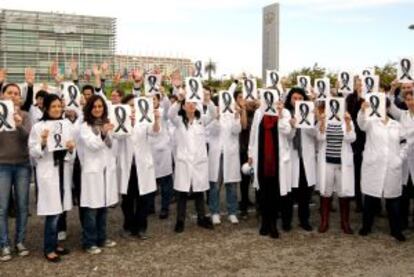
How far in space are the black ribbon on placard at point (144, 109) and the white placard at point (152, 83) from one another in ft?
3.63

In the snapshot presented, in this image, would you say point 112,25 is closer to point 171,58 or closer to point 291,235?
point 171,58

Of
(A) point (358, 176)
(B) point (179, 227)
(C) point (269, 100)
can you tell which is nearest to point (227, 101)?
(C) point (269, 100)

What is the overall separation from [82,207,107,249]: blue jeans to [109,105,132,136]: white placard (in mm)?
1019

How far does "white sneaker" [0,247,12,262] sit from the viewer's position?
5748 mm

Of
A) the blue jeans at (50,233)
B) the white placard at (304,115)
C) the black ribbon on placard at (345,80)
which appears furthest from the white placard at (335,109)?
the blue jeans at (50,233)

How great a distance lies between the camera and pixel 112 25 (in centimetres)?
9031

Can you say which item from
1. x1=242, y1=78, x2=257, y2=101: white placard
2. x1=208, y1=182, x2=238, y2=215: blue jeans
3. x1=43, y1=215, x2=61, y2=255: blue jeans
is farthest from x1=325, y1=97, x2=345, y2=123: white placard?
x1=43, y1=215, x2=61, y2=255: blue jeans

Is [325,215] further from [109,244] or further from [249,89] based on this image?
[109,244]

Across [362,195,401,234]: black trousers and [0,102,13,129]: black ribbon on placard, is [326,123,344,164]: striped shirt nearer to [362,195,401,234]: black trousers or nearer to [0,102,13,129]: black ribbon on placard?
[362,195,401,234]: black trousers

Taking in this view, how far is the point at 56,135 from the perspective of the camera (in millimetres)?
5555

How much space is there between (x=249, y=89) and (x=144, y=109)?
1.71m

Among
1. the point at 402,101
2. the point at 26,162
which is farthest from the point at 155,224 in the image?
the point at 402,101

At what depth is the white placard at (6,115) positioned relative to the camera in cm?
551

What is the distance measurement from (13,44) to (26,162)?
3158 inches
